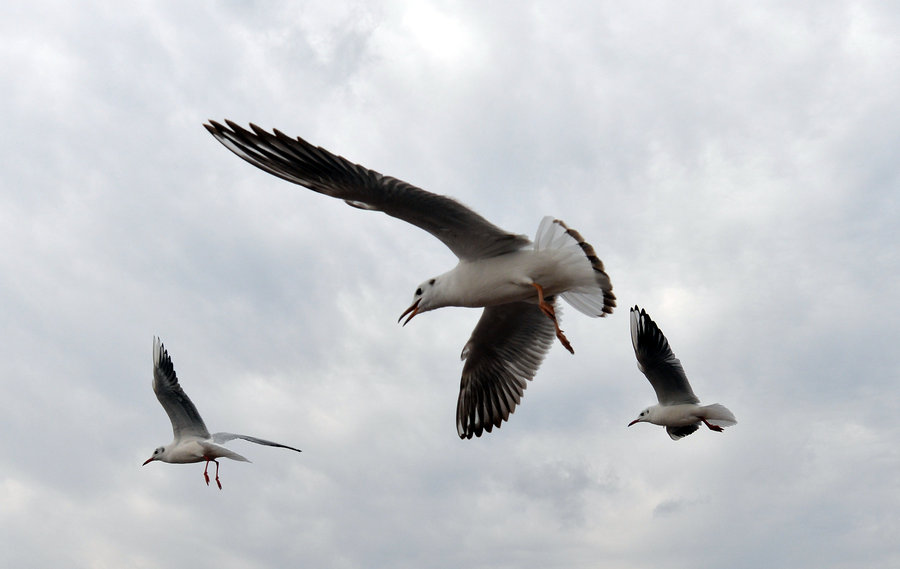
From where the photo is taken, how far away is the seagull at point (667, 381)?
11.5 meters

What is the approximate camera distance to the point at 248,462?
13266mm

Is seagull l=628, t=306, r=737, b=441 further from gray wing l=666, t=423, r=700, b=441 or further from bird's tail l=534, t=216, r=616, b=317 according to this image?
bird's tail l=534, t=216, r=616, b=317

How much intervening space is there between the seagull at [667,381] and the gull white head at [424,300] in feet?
16.2

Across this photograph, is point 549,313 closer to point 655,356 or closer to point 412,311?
point 412,311

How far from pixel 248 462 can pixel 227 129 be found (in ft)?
26.4

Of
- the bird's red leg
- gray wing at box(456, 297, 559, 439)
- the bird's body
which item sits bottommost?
the bird's red leg

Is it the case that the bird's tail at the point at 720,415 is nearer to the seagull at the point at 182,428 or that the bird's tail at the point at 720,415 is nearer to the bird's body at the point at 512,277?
the bird's body at the point at 512,277

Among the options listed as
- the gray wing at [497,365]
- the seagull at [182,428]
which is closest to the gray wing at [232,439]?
the seagull at [182,428]

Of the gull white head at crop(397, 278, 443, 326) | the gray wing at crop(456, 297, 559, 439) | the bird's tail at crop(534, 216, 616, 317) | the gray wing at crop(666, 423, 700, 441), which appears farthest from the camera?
the gray wing at crop(666, 423, 700, 441)

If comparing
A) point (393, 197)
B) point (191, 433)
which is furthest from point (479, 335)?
point (191, 433)

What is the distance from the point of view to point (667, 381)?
464 inches

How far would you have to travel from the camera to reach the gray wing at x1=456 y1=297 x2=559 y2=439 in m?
9.07

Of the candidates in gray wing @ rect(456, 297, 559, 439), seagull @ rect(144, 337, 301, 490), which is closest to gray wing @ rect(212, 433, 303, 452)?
seagull @ rect(144, 337, 301, 490)

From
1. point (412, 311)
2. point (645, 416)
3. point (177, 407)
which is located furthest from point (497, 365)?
point (177, 407)
